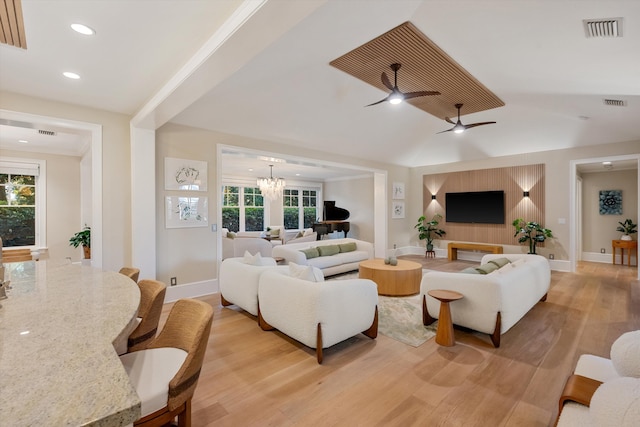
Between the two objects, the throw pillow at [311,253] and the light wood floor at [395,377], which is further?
the throw pillow at [311,253]

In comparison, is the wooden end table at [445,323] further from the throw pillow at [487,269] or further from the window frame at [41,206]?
the window frame at [41,206]

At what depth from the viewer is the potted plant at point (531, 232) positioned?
6.51m

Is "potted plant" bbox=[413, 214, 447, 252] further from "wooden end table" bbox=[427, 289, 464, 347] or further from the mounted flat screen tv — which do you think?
"wooden end table" bbox=[427, 289, 464, 347]

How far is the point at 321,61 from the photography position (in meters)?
3.74

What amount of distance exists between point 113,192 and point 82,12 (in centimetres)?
246

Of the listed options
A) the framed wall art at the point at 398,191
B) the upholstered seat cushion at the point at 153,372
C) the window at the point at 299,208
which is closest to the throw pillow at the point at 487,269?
the upholstered seat cushion at the point at 153,372

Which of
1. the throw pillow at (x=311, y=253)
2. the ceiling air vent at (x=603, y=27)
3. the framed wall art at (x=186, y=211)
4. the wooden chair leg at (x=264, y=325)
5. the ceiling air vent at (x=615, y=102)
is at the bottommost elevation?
the wooden chair leg at (x=264, y=325)

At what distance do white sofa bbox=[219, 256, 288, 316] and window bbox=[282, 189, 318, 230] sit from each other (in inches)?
293

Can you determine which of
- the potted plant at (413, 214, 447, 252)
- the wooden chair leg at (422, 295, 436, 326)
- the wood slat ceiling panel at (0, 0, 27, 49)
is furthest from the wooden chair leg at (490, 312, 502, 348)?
the potted plant at (413, 214, 447, 252)

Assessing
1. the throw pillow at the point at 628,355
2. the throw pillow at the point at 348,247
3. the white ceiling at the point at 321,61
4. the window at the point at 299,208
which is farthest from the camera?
the window at the point at 299,208

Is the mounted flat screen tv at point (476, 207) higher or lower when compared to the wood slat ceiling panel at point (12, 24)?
lower

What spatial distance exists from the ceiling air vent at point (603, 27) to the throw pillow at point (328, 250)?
4.79m

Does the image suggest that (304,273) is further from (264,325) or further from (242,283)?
(242,283)

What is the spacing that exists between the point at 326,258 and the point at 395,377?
3.45m
